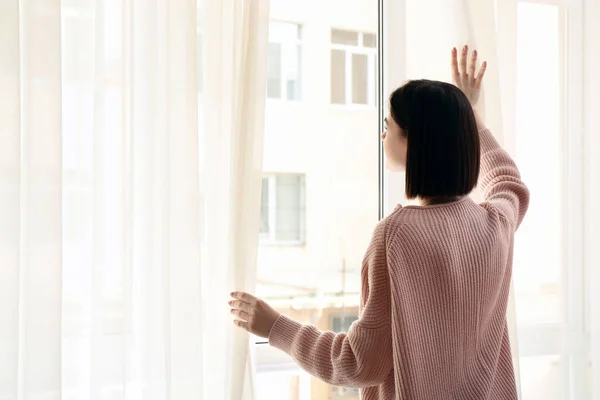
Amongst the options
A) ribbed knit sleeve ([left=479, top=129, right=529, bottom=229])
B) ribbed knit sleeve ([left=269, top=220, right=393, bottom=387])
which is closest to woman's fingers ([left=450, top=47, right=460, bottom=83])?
ribbed knit sleeve ([left=479, top=129, right=529, bottom=229])

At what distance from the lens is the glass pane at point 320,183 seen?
2.01m

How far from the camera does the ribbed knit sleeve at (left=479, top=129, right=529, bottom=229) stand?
59.9 inches

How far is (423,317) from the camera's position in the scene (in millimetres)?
1297

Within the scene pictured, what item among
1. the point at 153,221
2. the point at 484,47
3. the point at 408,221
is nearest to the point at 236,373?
the point at 153,221

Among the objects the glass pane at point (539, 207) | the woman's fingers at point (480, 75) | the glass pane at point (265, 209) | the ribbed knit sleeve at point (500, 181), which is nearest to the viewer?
the ribbed knit sleeve at point (500, 181)

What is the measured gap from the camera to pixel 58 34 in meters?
1.32

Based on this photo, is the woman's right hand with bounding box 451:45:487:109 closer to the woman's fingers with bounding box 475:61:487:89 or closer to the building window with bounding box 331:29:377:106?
the woman's fingers with bounding box 475:61:487:89

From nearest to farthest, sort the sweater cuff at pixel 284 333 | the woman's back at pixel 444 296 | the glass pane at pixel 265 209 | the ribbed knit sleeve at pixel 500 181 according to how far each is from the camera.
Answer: the woman's back at pixel 444 296, the sweater cuff at pixel 284 333, the ribbed knit sleeve at pixel 500 181, the glass pane at pixel 265 209

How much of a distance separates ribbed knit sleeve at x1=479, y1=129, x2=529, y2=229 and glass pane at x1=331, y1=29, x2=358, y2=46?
597 millimetres

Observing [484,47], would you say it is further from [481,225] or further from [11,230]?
[11,230]

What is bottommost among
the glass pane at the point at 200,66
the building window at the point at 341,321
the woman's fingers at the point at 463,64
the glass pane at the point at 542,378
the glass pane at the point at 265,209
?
the glass pane at the point at 542,378


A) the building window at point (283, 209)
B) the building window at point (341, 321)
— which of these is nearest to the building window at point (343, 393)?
the building window at point (341, 321)

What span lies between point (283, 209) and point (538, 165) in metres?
0.72

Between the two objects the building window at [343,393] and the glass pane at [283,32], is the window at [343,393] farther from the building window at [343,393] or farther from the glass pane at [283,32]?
the glass pane at [283,32]
